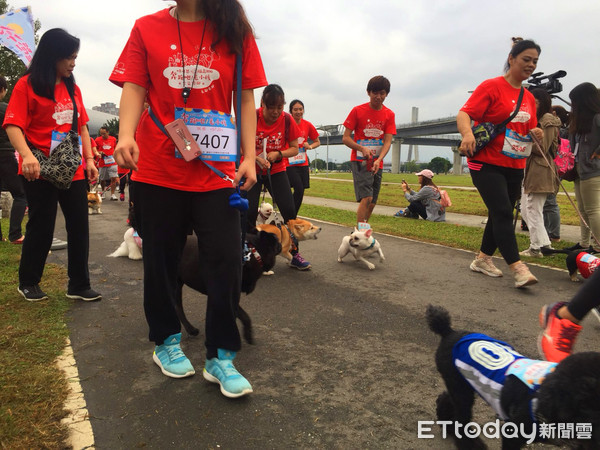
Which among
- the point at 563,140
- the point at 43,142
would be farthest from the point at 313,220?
the point at 43,142

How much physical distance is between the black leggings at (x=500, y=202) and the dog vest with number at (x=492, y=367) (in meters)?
2.80

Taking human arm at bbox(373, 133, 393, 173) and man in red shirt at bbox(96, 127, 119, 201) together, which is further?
man in red shirt at bbox(96, 127, 119, 201)

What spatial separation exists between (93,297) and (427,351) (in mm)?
2878

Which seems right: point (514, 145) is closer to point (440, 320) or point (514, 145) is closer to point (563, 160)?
point (563, 160)

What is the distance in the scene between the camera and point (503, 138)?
4242 millimetres

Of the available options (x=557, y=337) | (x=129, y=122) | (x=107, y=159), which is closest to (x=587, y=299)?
(x=557, y=337)

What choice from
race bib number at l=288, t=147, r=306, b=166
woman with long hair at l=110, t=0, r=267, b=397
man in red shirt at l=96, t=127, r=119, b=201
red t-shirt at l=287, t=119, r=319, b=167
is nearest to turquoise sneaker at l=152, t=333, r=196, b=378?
woman with long hair at l=110, t=0, r=267, b=397

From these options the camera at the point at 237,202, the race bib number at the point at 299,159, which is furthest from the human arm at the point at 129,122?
the race bib number at the point at 299,159

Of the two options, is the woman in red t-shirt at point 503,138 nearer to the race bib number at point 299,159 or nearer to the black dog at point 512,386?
the black dog at point 512,386

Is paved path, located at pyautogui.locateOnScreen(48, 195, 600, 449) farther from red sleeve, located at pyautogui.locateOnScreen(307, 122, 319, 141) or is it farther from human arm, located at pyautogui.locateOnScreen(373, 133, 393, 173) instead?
red sleeve, located at pyautogui.locateOnScreen(307, 122, 319, 141)

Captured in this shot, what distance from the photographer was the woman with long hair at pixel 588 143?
4719 millimetres

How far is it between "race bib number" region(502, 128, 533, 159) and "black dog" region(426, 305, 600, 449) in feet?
10.00

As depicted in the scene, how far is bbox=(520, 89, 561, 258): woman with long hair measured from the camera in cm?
551

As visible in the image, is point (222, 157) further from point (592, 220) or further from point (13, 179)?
point (13, 179)
